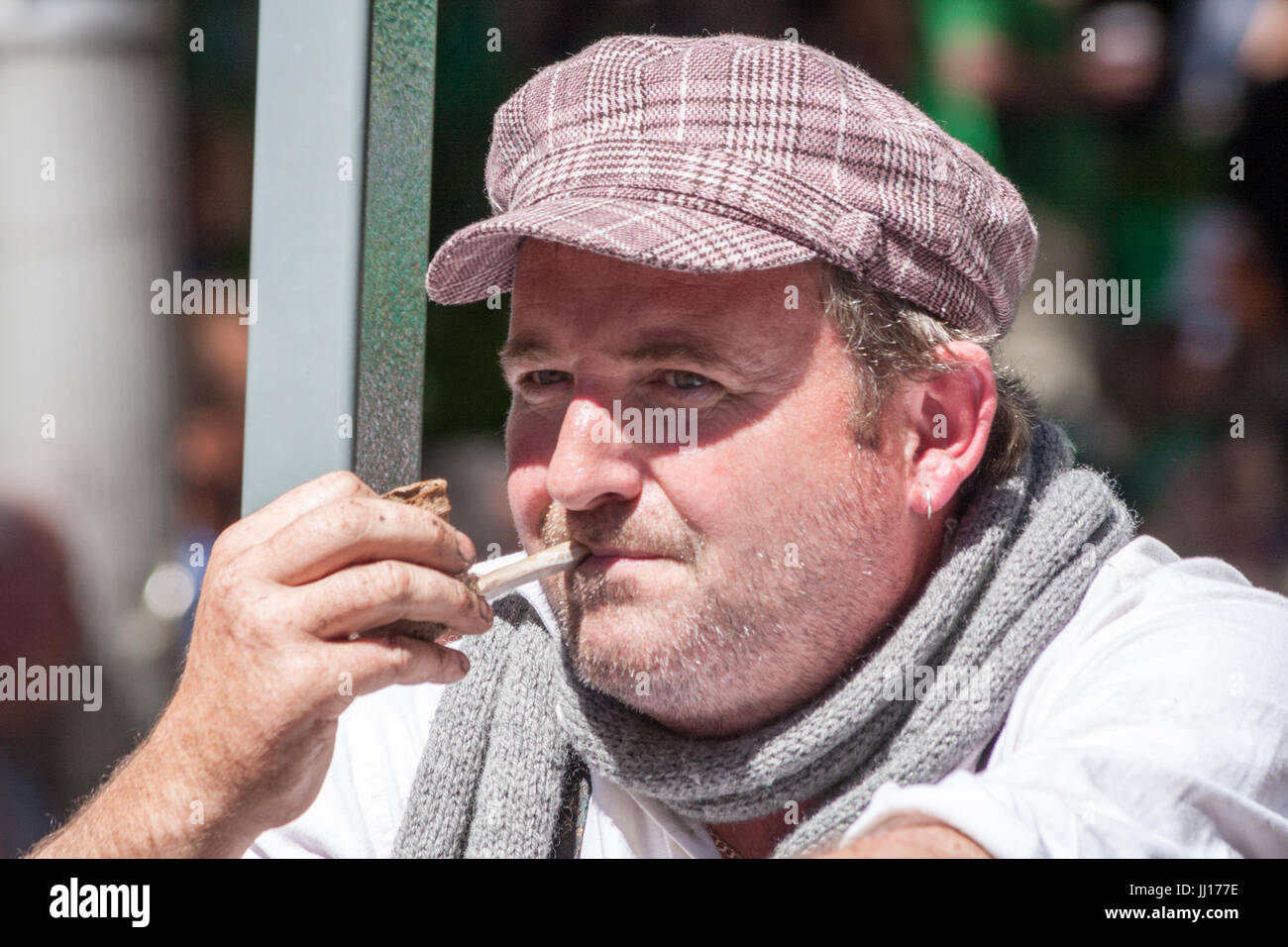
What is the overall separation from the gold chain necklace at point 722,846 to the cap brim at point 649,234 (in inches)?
30.2

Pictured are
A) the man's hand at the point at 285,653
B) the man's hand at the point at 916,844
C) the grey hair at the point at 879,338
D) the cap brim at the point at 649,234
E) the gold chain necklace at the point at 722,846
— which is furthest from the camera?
the gold chain necklace at the point at 722,846

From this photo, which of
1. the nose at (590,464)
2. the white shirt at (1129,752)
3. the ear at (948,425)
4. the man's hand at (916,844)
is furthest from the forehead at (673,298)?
the man's hand at (916,844)

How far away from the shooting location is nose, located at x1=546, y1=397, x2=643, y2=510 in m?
1.43

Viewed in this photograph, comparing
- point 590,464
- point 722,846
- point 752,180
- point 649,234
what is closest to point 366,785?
point 722,846

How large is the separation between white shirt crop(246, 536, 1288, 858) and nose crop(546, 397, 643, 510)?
0.45 metres

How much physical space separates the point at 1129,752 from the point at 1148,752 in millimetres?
20

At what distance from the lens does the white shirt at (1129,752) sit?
105 cm

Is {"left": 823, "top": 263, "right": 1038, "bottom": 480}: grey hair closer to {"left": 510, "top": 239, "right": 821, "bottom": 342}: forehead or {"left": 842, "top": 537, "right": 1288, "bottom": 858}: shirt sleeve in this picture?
{"left": 510, "top": 239, "right": 821, "bottom": 342}: forehead

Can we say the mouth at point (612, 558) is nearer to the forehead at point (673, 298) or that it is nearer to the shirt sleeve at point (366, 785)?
the forehead at point (673, 298)

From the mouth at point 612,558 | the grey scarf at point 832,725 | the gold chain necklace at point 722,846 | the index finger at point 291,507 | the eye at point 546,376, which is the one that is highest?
the eye at point 546,376

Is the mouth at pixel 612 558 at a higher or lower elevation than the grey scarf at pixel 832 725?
higher

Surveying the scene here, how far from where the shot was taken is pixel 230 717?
1250 mm

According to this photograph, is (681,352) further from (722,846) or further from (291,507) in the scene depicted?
(722,846)

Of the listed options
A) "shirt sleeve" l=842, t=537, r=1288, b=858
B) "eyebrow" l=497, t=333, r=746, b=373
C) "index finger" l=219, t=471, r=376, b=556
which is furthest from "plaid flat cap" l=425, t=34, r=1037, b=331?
"shirt sleeve" l=842, t=537, r=1288, b=858
